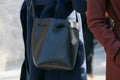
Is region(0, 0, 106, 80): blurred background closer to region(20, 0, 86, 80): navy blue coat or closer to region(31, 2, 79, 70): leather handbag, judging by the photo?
region(20, 0, 86, 80): navy blue coat

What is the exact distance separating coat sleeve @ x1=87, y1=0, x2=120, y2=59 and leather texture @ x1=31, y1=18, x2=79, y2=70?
1.13 feet

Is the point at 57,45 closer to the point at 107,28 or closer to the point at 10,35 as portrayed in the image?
the point at 107,28

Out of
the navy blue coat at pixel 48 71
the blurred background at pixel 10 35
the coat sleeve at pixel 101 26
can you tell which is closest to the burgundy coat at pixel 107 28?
the coat sleeve at pixel 101 26

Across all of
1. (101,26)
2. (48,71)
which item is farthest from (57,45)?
(101,26)

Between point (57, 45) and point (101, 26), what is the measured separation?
0.42 meters

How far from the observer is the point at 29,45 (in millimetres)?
2533

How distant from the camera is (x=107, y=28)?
199cm

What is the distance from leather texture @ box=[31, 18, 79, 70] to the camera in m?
2.34

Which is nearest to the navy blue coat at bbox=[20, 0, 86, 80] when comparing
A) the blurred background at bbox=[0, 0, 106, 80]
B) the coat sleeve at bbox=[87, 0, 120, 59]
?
the coat sleeve at bbox=[87, 0, 120, 59]

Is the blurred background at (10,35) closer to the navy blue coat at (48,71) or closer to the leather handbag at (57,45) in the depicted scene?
the navy blue coat at (48,71)

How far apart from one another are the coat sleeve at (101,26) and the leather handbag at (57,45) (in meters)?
0.34

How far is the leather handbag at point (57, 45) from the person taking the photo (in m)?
2.34

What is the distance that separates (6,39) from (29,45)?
408 cm

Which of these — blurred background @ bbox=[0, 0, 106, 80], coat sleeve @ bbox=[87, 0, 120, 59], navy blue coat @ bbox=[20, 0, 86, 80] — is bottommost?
blurred background @ bbox=[0, 0, 106, 80]
